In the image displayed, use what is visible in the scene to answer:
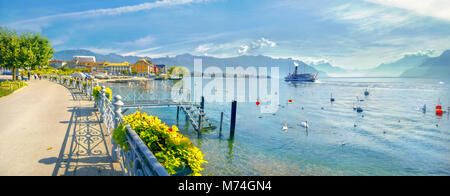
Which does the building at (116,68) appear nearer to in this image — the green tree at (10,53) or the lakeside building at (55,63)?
the lakeside building at (55,63)

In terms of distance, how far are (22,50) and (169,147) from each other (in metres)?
49.6

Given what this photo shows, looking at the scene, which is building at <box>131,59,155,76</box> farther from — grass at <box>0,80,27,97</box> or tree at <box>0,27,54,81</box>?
grass at <box>0,80,27,97</box>

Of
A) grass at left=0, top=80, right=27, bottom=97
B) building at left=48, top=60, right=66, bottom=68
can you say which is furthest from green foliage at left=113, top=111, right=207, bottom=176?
building at left=48, top=60, right=66, bottom=68

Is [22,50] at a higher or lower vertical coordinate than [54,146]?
higher

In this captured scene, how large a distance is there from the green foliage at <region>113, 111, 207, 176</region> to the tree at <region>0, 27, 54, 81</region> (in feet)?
153

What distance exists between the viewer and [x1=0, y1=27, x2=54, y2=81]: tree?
38594 mm

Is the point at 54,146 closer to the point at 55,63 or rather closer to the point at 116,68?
the point at 116,68

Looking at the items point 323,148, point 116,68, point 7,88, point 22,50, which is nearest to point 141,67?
point 116,68

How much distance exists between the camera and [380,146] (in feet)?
78.4

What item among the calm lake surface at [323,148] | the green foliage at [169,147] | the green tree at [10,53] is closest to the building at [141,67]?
the green tree at [10,53]

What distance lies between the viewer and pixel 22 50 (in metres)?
39.4

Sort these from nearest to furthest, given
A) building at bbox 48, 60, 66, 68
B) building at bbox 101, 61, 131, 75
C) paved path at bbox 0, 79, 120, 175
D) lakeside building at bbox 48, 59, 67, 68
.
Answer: paved path at bbox 0, 79, 120, 175 < building at bbox 48, 60, 66, 68 < lakeside building at bbox 48, 59, 67, 68 < building at bbox 101, 61, 131, 75

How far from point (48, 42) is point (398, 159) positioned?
6571 cm
